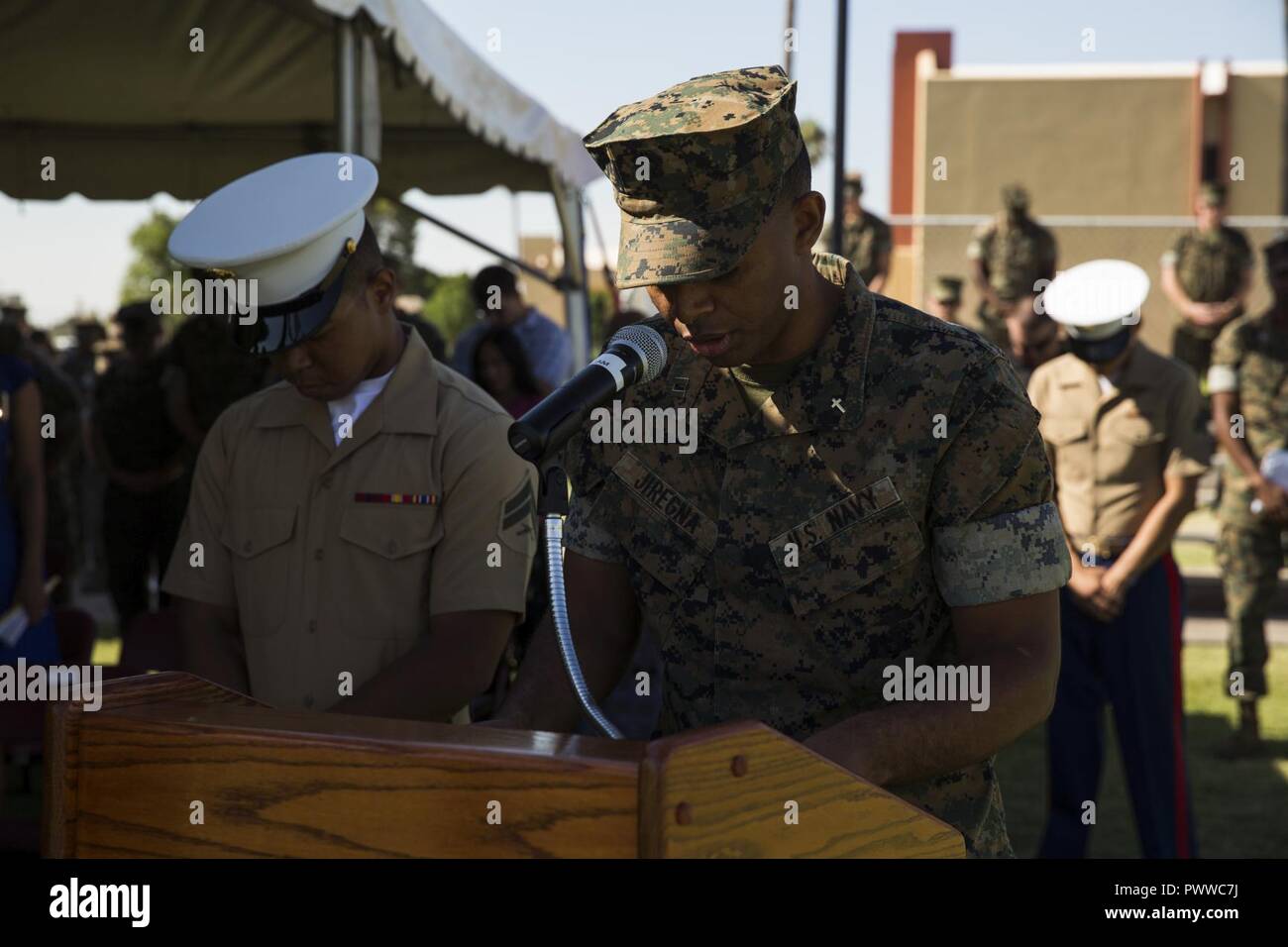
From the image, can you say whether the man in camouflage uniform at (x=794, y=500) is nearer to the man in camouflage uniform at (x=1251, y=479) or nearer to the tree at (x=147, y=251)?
the man in camouflage uniform at (x=1251, y=479)

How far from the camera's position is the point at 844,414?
7.09 feet

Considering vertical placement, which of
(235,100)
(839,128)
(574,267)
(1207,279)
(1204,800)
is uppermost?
(839,128)

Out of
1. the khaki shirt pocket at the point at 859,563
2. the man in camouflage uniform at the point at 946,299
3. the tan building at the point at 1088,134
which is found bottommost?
the khaki shirt pocket at the point at 859,563

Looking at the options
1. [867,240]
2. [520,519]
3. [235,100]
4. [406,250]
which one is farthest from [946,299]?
[406,250]

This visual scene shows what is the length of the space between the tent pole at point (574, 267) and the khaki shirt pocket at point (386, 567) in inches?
233

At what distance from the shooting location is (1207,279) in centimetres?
1379

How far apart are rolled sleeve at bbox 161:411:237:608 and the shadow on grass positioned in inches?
148

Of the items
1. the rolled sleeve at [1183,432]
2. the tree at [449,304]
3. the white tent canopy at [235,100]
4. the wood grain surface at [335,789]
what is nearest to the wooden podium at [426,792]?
the wood grain surface at [335,789]

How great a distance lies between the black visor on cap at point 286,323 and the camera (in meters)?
2.82

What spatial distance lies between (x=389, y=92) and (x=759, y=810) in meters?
6.17

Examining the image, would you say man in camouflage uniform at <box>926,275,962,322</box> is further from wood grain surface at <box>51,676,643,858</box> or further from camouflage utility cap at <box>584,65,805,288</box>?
wood grain surface at <box>51,676,643,858</box>

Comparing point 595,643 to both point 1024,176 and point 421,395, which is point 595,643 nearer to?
point 421,395

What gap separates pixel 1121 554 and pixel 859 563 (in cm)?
379

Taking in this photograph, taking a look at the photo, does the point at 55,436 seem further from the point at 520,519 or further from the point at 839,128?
the point at 520,519
